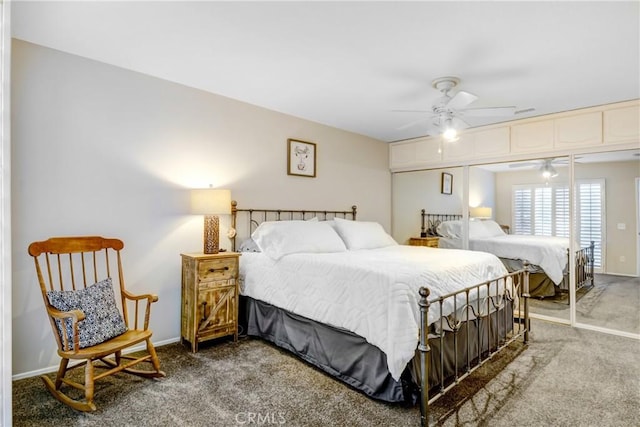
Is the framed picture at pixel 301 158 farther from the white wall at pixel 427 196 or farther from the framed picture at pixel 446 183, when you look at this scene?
the framed picture at pixel 446 183

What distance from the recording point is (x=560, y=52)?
8.38 feet

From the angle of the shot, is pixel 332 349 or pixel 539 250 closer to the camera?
pixel 332 349

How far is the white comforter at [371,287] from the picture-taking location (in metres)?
2.08

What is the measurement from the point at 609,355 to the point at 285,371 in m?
2.79

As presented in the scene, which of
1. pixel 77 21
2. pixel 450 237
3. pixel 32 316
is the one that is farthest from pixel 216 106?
pixel 450 237

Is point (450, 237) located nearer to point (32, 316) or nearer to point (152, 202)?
point (152, 202)

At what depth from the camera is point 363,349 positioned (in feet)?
7.70

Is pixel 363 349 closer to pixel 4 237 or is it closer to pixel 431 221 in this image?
pixel 4 237

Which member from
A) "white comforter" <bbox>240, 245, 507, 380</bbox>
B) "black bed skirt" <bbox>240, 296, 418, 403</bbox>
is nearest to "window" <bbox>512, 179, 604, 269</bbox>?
"white comforter" <bbox>240, 245, 507, 380</bbox>

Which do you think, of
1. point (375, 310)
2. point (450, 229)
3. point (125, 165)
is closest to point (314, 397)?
point (375, 310)

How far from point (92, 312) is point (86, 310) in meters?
0.04

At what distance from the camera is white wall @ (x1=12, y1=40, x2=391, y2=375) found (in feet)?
8.25

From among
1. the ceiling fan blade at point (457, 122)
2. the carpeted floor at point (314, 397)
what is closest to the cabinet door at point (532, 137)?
the ceiling fan blade at point (457, 122)

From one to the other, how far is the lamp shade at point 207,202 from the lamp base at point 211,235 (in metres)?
0.14
